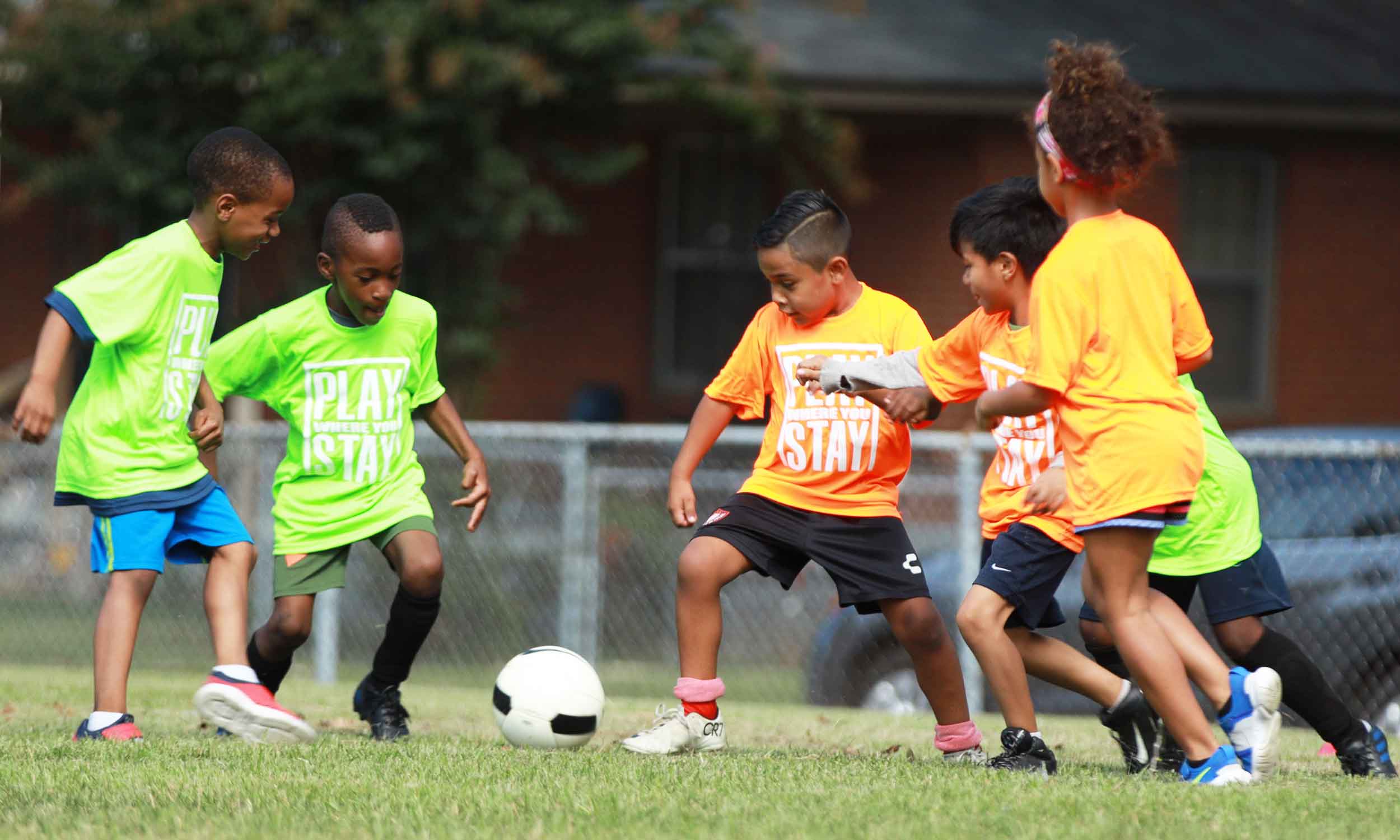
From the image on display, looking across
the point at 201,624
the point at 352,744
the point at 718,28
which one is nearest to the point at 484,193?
the point at 718,28

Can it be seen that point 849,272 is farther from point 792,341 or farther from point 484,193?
point 484,193

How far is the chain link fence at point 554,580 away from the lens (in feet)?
28.4

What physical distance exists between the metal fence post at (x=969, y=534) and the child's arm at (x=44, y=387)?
15.5 ft

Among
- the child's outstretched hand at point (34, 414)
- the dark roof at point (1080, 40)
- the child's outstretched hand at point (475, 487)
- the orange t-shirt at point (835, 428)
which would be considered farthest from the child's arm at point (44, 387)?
the dark roof at point (1080, 40)

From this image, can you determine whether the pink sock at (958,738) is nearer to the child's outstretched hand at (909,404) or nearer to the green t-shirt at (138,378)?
the child's outstretched hand at (909,404)

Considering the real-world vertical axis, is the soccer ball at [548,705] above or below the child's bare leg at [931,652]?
below

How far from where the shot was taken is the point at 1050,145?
425 cm

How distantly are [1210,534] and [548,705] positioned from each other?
203 cm

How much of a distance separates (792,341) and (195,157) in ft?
6.49

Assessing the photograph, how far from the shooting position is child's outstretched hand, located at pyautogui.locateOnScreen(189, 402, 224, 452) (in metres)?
5.26

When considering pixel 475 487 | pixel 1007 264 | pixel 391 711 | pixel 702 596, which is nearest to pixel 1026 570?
pixel 1007 264

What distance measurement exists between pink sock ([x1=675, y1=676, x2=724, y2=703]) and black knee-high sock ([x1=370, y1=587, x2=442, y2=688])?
0.87m

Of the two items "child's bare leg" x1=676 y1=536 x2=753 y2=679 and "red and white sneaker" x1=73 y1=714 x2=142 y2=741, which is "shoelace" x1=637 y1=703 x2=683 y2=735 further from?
"red and white sneaker" x1=73 y1=714 x2=142 y2=741

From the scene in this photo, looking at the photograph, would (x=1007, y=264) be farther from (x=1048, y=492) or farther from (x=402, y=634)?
(x=402, y=634)
